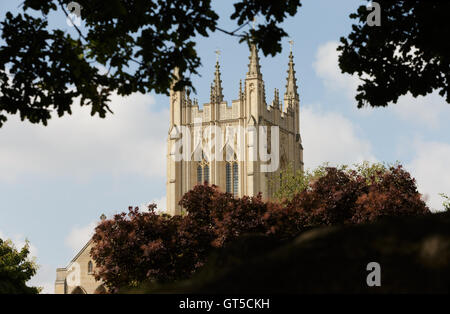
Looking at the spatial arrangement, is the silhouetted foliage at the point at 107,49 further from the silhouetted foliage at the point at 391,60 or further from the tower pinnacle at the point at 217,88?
the tower pinnacle at the point at 217,88

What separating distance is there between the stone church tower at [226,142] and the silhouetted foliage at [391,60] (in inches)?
2493

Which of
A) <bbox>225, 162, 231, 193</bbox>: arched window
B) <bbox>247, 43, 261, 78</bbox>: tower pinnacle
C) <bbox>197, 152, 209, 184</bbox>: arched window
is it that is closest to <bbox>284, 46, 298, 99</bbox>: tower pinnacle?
<bbox>247, 43, 261, 78</bbox>: tower pinnacle

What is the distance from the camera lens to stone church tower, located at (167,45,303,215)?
254 feet

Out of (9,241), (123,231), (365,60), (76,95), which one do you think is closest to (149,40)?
(76,95)

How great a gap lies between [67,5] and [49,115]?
6.32 ft

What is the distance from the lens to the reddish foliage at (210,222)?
23797 millimetres

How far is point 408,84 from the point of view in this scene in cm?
1259

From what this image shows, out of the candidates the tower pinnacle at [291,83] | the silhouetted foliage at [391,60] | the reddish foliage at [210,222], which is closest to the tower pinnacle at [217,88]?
the tower pinnacle at [291,83]

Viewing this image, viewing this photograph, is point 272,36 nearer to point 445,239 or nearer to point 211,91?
point 445,239

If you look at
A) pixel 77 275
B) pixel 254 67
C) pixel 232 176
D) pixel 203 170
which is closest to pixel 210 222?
pixel 77 275

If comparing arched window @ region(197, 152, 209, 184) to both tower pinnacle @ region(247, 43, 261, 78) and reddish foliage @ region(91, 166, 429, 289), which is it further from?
reddish foliage @ region(91, 166, 429, 289)

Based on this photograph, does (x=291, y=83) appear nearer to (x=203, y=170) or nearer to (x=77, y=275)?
(x=203, y=170)
